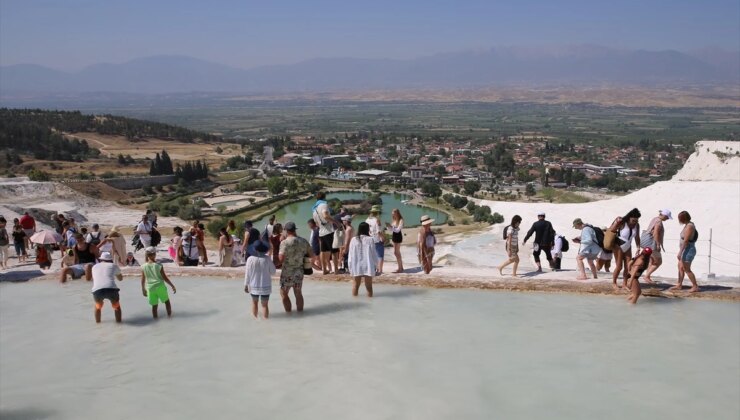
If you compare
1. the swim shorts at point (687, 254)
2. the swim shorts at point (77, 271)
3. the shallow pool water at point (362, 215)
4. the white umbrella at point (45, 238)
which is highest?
the swim shorts at point (687, 254)

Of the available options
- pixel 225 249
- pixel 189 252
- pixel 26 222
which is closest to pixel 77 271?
pixel 189 252

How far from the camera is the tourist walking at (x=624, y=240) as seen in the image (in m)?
10.2

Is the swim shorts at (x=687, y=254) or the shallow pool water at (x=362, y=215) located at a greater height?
the swim shorts at (x=687, y=254)

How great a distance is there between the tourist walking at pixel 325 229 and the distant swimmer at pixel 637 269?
184 inches

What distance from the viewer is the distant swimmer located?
9.30 metres

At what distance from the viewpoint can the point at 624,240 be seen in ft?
34.7

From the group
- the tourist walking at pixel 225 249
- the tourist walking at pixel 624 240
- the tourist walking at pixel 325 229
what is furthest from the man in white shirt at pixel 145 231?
the tourist walking at pixel 624 240

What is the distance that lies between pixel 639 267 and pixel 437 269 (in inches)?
141

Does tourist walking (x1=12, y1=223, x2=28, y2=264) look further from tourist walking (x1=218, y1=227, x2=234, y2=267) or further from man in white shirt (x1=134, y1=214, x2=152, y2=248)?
tourist walking (x1=218, y1=227, x2=234, y2=267)

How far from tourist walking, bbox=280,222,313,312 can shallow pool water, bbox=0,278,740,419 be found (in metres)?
0.48

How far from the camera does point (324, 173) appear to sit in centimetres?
8638

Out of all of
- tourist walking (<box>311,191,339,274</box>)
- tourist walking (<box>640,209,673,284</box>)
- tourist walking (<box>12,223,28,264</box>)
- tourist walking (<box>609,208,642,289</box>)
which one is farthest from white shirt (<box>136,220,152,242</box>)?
tourist walking (<box>640,209,673,284</box>)

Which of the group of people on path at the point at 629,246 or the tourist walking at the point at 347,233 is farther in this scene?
the tourist walking at the point at 347,233

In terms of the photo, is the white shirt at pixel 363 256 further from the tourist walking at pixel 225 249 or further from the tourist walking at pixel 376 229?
the tourist walking at pixel 225 249
